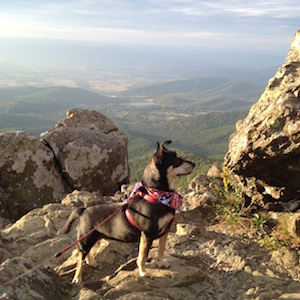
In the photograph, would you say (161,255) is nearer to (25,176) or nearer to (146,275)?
(146,275)

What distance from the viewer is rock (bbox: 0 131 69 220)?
11.7 m

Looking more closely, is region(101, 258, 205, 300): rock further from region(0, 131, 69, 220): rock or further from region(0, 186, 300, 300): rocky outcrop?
region(0, 131, 69, 220): rock

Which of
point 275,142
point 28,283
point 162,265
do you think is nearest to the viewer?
point 28,283

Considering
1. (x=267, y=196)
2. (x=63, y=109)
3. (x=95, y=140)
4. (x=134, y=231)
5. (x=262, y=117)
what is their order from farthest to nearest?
1. (x=63, y=109)
2. (x=95, y=140)
3. (x=267, y=196)
4. (x=262, y=117)
5. (x=134, y=231)

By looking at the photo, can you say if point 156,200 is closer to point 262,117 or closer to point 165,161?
point 165,161

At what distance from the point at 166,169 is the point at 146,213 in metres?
0.88

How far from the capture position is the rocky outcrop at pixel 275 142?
18.9 ft

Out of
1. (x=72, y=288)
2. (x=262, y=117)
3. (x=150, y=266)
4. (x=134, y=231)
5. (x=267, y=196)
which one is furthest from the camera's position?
(x=267, y=196)

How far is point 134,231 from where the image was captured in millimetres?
5336

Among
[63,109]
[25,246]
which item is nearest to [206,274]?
[25,246]

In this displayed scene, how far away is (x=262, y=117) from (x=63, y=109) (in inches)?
7381

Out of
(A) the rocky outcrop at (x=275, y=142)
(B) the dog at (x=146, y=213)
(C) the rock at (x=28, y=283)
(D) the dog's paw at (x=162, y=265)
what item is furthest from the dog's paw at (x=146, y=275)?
(A) the rocky outcrop at (x=275, y=142)

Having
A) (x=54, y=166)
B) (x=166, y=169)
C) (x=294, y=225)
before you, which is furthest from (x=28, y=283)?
(x=54, y=166)

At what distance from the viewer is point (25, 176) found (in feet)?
38.8
